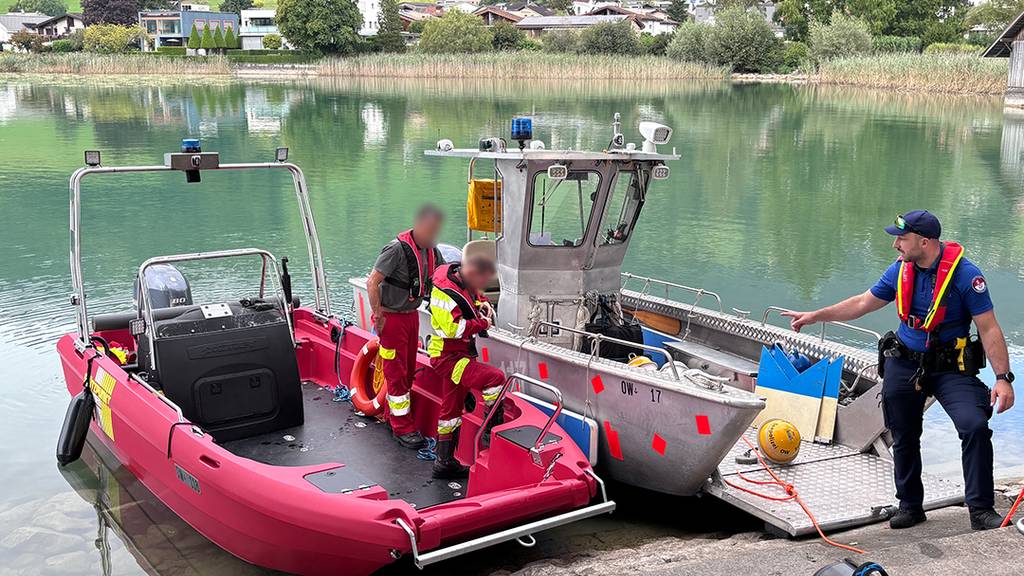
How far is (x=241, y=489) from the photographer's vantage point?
455cm

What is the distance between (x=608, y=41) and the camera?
201ft

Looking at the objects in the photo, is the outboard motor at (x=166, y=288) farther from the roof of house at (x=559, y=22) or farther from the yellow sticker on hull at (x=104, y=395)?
the roof of house at (x=559, y=22)

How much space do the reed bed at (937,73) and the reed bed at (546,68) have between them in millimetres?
Answer: 9622

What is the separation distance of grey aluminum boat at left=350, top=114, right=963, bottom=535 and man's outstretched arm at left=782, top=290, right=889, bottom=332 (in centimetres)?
53

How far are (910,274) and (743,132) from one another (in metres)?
24.8

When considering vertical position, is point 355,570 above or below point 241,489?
below

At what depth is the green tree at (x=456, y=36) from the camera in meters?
67.3

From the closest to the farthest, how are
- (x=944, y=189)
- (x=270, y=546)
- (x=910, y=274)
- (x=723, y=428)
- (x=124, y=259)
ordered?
(x=910, y=274)
(x=270, y=546)
(x=723, y=428)
(x=124, y=259)
(x=944, y=189)

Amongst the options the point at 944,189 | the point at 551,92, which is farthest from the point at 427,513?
the point at 551,92

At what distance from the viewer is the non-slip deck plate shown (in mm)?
5336

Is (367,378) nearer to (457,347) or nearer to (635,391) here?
(457,347)

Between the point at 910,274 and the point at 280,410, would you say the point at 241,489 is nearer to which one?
the point at 280,410

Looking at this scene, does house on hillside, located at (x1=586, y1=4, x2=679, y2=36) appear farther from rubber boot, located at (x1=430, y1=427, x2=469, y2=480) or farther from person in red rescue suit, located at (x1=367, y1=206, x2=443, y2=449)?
rubber boot, located at (x1=430, y1=427, x2=469, y2=480)

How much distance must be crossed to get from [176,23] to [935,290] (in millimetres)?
106111
